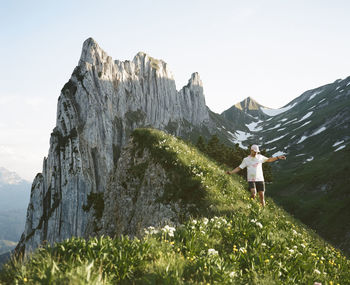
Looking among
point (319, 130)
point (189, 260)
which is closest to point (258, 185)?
point (189, 260)

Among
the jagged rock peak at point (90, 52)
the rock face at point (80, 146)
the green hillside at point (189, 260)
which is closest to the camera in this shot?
the green hillside at point (189, 260)

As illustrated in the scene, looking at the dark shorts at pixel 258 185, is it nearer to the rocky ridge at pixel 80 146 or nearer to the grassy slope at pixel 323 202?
the grassy slope at pixel 323 202

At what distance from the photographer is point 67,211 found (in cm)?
10619

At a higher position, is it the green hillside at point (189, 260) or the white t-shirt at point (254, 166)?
the white t-shirt at point (254, 166)

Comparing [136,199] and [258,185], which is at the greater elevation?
[258,185]

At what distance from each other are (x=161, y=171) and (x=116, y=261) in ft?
38.0

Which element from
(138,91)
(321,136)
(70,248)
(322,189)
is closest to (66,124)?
(138,91)

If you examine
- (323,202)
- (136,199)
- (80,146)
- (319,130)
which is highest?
(319,130)

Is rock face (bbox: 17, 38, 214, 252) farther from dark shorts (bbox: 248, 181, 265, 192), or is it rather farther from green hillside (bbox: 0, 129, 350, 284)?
green hillside (bbox: 0, 129, 350, 284)

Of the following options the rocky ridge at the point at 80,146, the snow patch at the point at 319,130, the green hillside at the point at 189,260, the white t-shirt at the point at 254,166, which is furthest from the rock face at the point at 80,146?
the snow patch at the point at 319,130

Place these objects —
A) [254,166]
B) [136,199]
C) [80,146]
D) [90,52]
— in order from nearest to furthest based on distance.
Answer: [254,166], [136,199], [80,146], [90,52]

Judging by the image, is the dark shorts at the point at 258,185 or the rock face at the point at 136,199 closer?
the dark shorts at the point at 258,185

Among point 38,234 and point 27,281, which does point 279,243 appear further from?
point 38,234

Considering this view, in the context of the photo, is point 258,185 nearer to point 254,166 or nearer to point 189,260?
point 254,166
